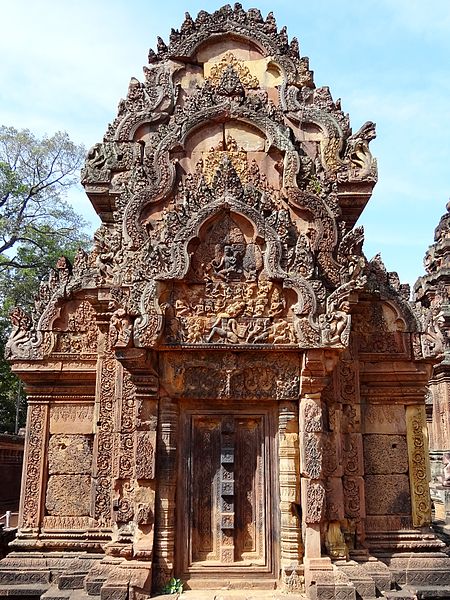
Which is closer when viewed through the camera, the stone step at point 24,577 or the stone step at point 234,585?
the stone step at point 234,585

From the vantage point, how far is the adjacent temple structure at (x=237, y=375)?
693cm

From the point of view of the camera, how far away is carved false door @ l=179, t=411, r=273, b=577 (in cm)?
707

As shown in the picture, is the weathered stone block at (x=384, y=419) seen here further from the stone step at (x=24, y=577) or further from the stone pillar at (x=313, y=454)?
the stone step at (x=24, y=577)

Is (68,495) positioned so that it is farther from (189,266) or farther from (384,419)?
(384,419)

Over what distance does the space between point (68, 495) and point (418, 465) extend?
16.3ft

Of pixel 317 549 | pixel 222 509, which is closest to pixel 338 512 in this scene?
pixel 317 549

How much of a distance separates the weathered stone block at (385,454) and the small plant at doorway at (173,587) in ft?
9.31

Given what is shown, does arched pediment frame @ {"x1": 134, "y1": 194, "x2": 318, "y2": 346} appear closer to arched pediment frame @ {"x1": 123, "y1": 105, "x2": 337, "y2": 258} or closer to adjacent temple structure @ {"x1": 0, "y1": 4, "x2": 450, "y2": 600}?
adjacent temple structure @ {"x1": 0, "y1": 4, "x2": 450, "y2": 600}

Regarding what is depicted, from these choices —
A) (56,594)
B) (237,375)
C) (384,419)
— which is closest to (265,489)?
(237,375)

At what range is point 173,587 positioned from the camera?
685 centimetres

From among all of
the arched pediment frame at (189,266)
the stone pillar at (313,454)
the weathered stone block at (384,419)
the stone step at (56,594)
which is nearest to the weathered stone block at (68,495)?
the stone step at (56,594)

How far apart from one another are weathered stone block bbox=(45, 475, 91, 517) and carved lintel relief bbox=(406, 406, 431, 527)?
454cm

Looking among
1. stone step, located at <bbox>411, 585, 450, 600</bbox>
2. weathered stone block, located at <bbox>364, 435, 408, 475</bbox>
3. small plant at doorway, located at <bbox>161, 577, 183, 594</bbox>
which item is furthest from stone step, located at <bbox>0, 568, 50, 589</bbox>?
stone step, located at <bbox>411, 585, 450, 600</bbox>

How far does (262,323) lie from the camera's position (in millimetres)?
7035
